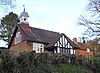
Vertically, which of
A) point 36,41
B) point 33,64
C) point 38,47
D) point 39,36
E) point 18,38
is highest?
point 39,36

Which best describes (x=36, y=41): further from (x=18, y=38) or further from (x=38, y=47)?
(x=18, y=38)

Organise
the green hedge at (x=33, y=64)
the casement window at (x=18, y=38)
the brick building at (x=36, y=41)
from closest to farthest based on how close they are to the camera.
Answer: the green hedge at (x=33, y=64) < the brick building at (x=36, y=41) < the casement window at (x=18, y=38)

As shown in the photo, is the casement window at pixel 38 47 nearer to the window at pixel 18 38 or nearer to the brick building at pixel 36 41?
the brick building at pixel 36 41

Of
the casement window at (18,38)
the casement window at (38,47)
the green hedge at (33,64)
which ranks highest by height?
the casement window at (18,38)

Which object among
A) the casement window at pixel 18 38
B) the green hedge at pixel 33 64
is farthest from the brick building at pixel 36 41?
the green hedge at pixel 33 64

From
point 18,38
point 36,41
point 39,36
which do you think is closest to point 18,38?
point 18,38

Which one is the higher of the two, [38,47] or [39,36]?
[39,36]

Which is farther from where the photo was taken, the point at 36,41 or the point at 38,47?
the point at 38,47

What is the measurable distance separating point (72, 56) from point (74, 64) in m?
1.01

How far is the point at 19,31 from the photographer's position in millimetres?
44656

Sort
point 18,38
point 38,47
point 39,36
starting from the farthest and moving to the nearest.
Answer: point 18,38, point 39,36, point 38,47

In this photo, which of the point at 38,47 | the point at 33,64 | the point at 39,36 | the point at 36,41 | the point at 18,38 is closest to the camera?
the point at 33,64

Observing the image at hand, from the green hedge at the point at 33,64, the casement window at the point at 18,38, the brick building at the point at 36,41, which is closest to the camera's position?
the green hedge at the point at 33,64

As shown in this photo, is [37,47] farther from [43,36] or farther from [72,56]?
[72,56]
